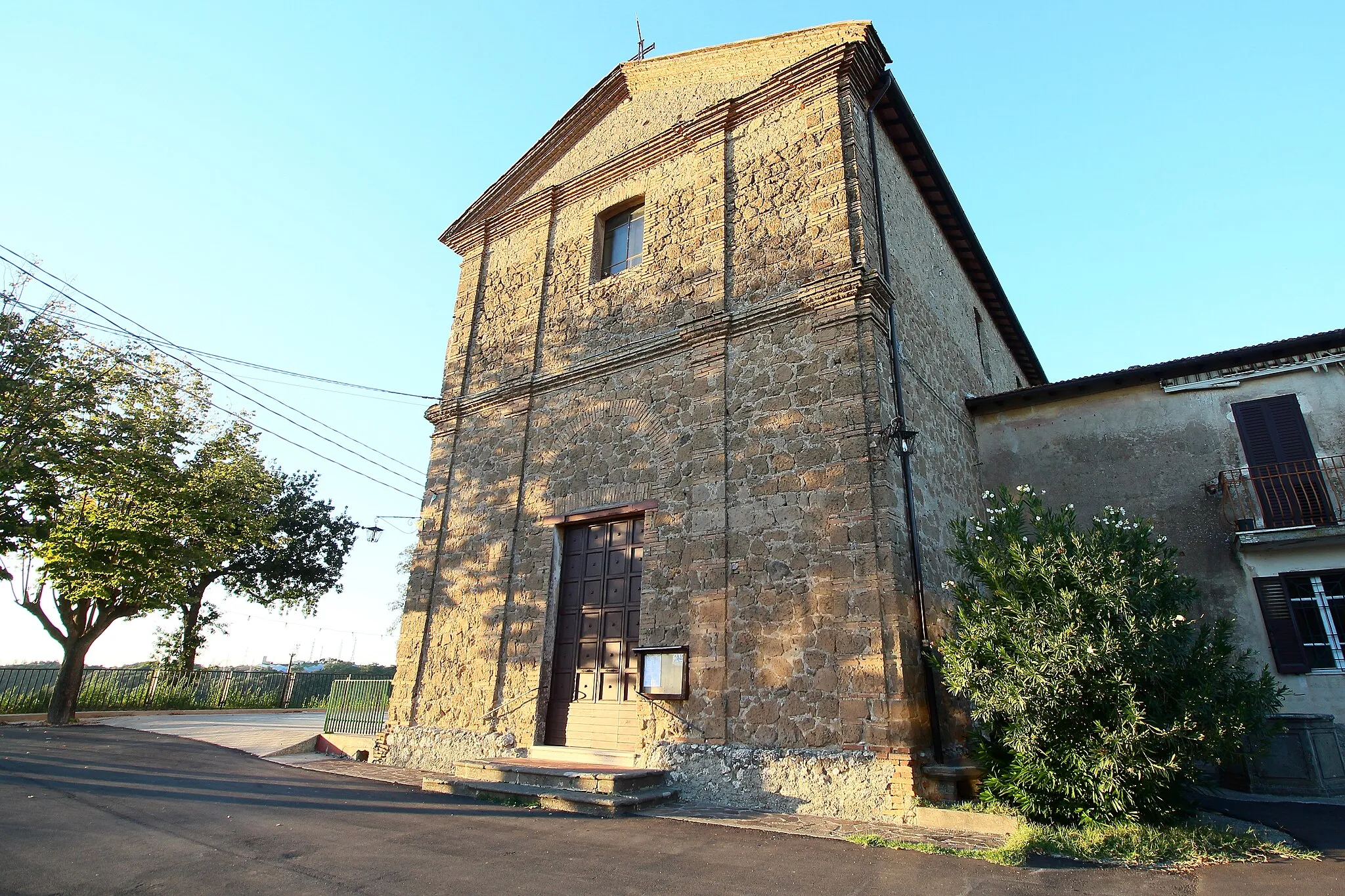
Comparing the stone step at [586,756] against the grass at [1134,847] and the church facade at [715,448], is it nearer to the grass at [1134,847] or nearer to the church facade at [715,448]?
the church facade at [715,448]

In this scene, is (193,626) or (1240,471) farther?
(193,626)

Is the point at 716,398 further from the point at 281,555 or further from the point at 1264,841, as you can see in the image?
the point at 281,555

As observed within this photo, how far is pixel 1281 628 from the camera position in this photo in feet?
28.8

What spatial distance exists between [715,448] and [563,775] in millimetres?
4175

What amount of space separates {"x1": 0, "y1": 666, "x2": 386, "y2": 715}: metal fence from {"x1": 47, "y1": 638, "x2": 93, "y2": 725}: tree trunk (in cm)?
221

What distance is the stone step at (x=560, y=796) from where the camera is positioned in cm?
689

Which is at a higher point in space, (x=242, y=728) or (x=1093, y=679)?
(x=1093, y=679)

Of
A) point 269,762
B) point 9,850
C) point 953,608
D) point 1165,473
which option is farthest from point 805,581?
point 269,762

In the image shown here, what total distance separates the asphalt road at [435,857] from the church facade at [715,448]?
5.69ft

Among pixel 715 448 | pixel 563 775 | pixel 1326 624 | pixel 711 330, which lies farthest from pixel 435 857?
pixel 1326 624

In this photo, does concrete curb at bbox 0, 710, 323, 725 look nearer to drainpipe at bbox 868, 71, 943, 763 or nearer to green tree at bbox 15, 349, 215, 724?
green tree at bbox 15, 349, 215, 724

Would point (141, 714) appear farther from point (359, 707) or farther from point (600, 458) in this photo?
point (600, 458)

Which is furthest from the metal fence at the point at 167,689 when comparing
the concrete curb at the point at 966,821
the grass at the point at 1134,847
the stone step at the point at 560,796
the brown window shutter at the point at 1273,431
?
the brown window shutter at the point at 1273,431

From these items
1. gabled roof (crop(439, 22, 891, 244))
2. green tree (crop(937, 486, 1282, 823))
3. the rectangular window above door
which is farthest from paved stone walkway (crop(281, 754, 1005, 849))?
gabled roof (crop(439, 22, 891, 244))
